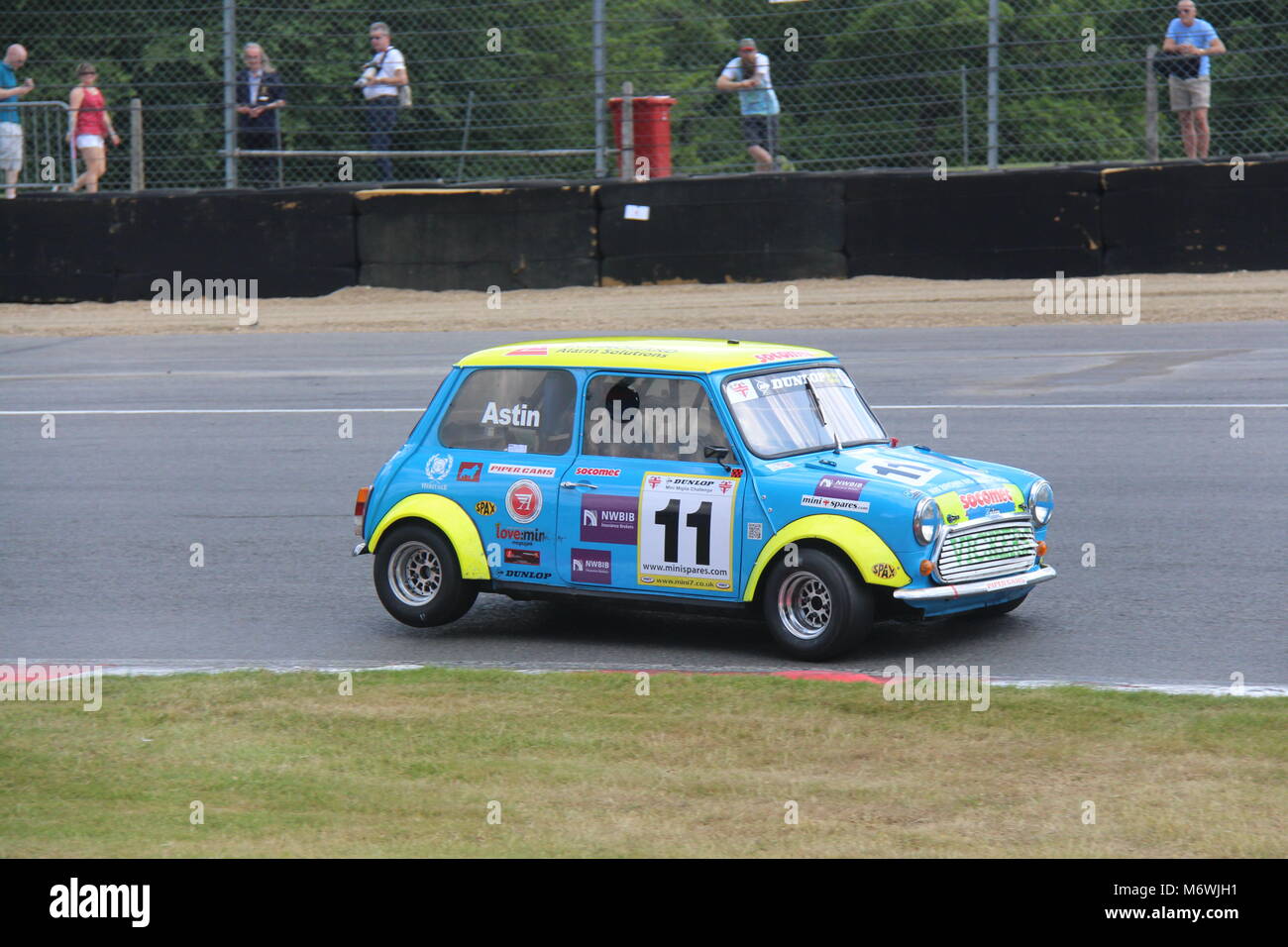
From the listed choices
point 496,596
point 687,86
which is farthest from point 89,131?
point 496,596

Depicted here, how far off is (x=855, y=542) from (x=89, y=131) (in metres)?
17.7

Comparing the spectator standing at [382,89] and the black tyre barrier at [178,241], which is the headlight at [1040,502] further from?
the spectator standing at [382,89]

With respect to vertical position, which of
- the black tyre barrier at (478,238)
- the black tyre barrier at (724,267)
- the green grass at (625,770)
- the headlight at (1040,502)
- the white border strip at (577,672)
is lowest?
the green grass at (625,770)

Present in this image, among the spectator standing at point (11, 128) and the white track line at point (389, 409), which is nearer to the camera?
the white track line at point (389, 409)

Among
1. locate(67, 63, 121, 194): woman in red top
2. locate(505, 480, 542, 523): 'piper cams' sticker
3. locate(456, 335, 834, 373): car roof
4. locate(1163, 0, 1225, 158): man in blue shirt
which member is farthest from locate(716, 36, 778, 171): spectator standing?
locate(505, 480, 542, 523): 'piper cams' sticker

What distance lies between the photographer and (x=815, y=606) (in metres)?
7.92

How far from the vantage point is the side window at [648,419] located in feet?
27.1

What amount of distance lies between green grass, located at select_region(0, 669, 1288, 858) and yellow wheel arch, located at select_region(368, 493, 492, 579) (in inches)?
40.2

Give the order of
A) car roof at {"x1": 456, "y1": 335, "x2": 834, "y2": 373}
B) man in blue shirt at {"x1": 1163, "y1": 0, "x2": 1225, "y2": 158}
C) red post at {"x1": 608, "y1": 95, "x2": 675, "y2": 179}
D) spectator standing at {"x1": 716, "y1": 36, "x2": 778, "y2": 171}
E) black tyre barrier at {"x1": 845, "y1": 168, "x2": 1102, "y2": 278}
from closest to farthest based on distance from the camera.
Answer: car roof at {"x1": 456, "y1": 335, "x2": 834, "y2": 373} < black tyre barrier at {"x1": 845, "y1": 168, "x2": 1102, "y2": 278} < man in blue shirt at {"x1": 1163, "y1": 0, "x2": 1225, "y2": 158} < spectator standing at {"x1": 716, "y1": 36, "x2": 778, "y2": 171} < red post at {"x1": 608, "y1": 95, "x2": 675, "y2": 179}

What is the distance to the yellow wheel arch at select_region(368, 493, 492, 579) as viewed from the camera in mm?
8570

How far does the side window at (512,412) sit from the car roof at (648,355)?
70mm

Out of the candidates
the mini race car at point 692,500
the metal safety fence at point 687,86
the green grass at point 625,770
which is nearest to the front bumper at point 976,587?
the mini race car at point 692,500

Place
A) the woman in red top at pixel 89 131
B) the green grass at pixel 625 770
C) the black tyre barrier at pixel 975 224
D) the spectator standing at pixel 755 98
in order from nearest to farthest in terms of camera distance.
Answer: the green grass at pixel 625 770, the black tyre barrier at pixel 975 224, the spectator standing at pixel 755 98, the woman in red top at pixel 89 131

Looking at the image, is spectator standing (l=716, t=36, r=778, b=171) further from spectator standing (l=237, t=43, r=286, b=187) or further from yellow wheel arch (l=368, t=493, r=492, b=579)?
Result: yellow wheel arch (l=368, t=493, r=492, b=579)
